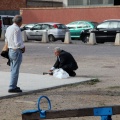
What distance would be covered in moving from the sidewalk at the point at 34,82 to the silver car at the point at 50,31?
19711 millimetres

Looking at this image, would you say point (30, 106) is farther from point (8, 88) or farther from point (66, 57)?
point (66, 57)

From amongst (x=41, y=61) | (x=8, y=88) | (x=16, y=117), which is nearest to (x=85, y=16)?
(x=41, y=61)

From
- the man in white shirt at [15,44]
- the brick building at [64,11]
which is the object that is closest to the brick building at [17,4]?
the brick building at [64,11]

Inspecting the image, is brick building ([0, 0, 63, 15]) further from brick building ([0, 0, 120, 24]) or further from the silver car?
the silver car

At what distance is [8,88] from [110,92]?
254 cm

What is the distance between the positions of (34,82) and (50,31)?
71.3 ft

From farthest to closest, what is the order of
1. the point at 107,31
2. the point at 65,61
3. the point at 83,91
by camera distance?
the point at 107,31 < the point at 65,61 < the point at 83,91

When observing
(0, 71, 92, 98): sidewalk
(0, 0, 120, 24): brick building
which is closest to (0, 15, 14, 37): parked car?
(0, 0, 120, 24): brick building

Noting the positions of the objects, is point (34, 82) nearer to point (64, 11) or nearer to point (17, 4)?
point (64, 11)

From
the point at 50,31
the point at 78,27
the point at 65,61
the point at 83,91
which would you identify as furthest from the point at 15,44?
the point at 78,27

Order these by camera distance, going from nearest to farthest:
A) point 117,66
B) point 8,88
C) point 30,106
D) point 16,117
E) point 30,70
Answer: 1. point 16,117
2. point 30,106
3. point 8,88
4. point 30,70
5. point 117,66

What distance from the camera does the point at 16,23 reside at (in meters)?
11.7

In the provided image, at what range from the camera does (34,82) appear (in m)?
13.8

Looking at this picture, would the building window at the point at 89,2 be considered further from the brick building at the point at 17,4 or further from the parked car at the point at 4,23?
the parked car at the point at 4,23
